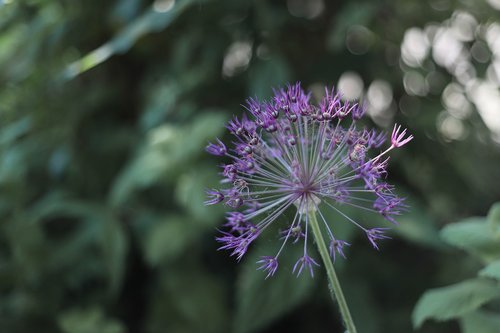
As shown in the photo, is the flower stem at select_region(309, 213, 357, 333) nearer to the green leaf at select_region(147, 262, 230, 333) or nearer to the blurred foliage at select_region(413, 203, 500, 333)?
the blurred foliage at select_region(413, 203, 500, 333)

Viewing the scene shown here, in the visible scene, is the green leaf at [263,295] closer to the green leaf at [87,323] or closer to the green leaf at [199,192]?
the green leaf at [199,192]

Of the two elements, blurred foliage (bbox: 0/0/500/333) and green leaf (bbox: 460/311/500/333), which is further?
blurred foliage (bbox: 0/0/500/333)

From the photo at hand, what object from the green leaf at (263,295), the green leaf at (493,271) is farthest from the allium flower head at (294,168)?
the green leaf at (263,295)

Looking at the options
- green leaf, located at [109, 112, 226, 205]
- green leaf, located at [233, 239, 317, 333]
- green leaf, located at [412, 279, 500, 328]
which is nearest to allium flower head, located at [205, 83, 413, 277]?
green leaf, located at [412, 279, 500, 328]

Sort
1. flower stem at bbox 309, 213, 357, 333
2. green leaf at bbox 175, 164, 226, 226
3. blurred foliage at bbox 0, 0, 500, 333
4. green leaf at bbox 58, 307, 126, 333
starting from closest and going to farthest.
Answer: flower stem at bbox 309, 213, 357, 333, green leaf at bbox 58, 307, 126, 333, green leaf at bbox 175, 164, 226, 226, blurred foliage at bbox 0, 0, 500, 333

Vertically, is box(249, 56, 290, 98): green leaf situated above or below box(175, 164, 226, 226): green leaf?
above

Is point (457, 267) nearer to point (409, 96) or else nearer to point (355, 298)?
point (355, 298)
